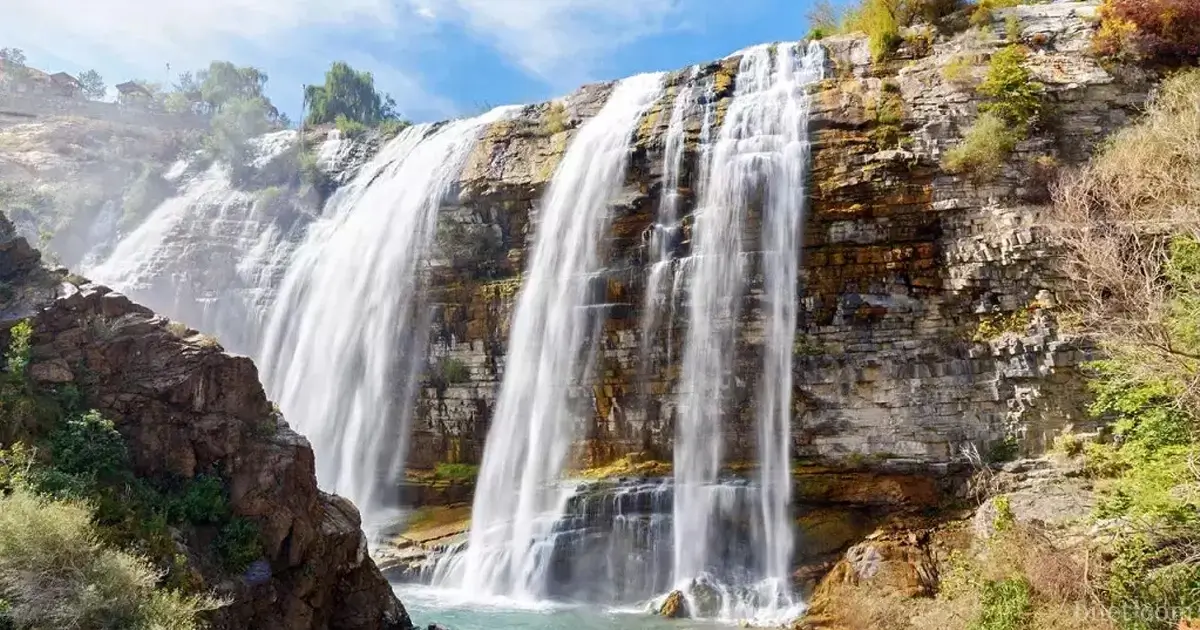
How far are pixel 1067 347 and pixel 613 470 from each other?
10874mm

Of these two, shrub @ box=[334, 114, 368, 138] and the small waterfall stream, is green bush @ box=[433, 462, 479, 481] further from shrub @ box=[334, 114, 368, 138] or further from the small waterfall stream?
shrub @ box=[334, 114, 368, 138]

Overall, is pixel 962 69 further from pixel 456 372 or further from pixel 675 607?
pixel 456 372

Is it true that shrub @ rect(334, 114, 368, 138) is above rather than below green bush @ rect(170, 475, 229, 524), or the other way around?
above

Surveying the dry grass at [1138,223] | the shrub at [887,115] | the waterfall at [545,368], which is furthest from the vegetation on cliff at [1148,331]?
the waterfall at [545,368]

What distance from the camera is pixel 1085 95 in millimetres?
17969

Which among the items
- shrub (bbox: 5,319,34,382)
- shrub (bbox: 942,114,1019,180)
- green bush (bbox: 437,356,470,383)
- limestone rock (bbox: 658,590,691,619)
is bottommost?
limestone rock (bbox: 658,590,691,619)

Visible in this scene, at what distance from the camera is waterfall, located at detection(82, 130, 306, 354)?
26.5 meters

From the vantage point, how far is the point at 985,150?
57.4 ft

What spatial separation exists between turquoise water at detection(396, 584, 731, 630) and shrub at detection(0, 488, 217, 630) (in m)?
6.36

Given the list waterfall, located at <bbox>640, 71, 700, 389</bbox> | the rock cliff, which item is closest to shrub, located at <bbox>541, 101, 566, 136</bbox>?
the rock cliff

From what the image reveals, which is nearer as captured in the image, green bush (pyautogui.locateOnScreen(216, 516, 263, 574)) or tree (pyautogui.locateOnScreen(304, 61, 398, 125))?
green bush (pyautogui.locateOnScreen(216, 516, 263, 574))

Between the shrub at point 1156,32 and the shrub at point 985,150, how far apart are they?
12.8ft

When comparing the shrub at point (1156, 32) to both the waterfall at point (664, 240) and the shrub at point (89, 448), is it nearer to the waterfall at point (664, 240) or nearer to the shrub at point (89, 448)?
the waterfall at point (664, 240)

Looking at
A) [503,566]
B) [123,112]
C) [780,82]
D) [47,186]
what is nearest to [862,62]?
[780,82]
